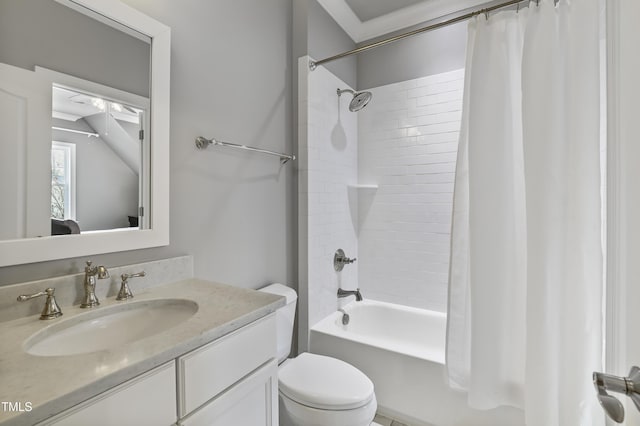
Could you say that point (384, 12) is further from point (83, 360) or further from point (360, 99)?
point (83, 360)

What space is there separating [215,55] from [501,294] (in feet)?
5.76

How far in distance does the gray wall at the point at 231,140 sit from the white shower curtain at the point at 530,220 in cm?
106

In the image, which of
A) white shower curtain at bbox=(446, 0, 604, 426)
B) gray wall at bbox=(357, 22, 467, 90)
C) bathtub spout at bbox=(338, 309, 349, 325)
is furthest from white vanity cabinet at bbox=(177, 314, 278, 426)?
gray wall at bbox=(357, 22, 467, 90)

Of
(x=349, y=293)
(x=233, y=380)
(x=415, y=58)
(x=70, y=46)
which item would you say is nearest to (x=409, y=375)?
(x=349, y=293)

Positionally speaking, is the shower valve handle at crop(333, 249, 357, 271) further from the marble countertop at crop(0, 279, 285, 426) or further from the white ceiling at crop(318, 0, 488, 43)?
the white ceiling at crop(318, 0, 488, 43)

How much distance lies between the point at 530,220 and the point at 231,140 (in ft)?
4.72

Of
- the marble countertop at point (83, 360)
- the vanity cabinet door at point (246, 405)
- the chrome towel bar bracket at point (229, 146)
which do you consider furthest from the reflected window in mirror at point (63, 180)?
the vanity cabinet door at point (246, 405)

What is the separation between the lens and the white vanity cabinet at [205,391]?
60 cm

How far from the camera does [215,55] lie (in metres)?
1.48

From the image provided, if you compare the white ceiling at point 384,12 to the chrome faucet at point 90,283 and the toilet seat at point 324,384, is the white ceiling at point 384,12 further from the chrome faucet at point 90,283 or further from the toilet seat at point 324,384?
the toilet seat at point 324,384

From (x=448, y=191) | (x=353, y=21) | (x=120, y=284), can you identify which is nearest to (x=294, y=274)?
(x=120, y=284)

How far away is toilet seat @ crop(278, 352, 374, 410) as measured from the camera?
1.28 meters

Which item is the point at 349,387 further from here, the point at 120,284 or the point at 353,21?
the point at 353,21

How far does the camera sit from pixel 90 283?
38.8 inches
